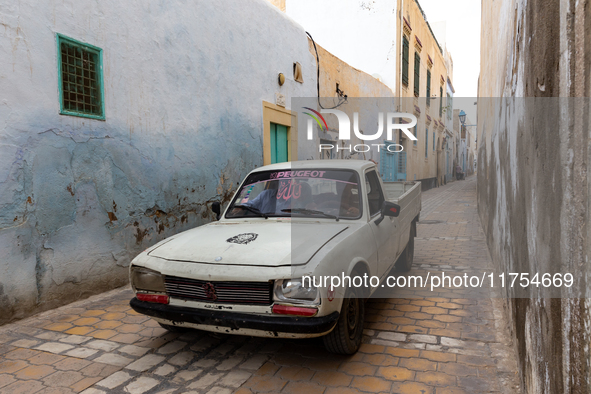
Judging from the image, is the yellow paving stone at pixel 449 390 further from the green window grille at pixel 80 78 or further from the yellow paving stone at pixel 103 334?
the green window grille at pixel 80 78

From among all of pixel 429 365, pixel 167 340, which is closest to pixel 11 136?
pixel 167 340

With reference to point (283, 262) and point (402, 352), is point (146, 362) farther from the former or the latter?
point (402, 352)

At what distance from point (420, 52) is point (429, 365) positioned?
70.2 feet

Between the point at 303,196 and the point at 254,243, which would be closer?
the point at 254,243

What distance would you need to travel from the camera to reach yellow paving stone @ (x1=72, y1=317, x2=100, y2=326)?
4.14 meters

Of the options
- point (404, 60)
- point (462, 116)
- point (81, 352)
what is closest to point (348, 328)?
point (81, 352)

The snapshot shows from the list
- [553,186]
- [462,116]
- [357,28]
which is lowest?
[553,186]

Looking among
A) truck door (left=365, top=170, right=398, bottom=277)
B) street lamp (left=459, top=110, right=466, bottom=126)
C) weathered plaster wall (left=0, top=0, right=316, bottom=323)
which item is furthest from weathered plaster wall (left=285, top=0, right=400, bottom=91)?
street lamp (left=459, top=110, right=466, bottom=126)

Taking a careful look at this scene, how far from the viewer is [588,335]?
1351mm

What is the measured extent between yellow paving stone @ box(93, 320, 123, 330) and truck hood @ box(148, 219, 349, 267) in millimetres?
1183

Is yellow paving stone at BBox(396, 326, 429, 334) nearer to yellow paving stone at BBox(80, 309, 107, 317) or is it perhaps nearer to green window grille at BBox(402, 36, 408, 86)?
yellow paving stone at BBox(80, 309, 107, 317)

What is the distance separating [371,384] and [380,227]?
158 centimetres

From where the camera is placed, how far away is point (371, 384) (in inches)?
114

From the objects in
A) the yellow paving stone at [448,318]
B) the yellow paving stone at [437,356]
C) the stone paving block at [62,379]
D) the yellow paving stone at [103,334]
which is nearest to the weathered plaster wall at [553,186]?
the yellow paving stone at [437,356]
